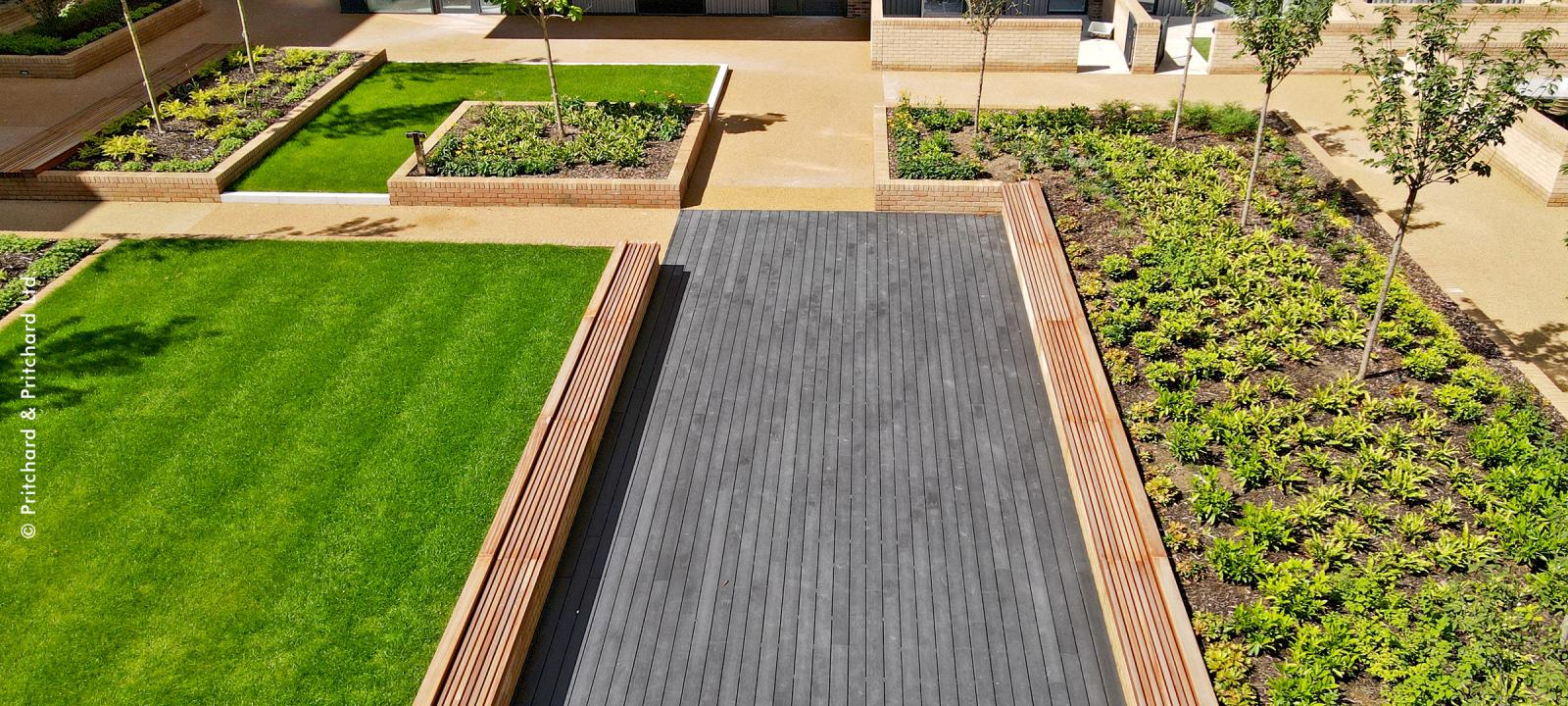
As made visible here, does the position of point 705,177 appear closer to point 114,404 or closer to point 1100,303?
point 1100,303

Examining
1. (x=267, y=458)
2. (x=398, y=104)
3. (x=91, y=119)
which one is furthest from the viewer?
(x=398, y=104)

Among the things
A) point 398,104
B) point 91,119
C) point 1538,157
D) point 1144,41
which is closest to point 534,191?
point 398,104

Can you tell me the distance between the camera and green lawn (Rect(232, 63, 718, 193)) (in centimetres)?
1532

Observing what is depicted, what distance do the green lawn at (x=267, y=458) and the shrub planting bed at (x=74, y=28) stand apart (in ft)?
30.6

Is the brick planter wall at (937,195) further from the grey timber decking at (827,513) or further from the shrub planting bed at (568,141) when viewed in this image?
the shrub planting bed at (568,141)

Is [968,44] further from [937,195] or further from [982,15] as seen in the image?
[937,195]

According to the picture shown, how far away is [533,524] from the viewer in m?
8.36

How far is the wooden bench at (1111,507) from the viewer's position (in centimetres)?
721

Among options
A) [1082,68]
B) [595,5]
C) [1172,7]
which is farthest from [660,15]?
[1172,7]

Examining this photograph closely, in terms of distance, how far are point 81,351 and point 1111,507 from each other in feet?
34.5

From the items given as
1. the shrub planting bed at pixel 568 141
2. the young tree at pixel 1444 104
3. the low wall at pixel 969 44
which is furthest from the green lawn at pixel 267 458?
the low wall at pixel 969 44

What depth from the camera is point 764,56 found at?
2106 cm

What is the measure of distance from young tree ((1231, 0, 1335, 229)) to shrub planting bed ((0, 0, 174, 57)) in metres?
20.3

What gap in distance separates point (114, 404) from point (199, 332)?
1383 millimetres
